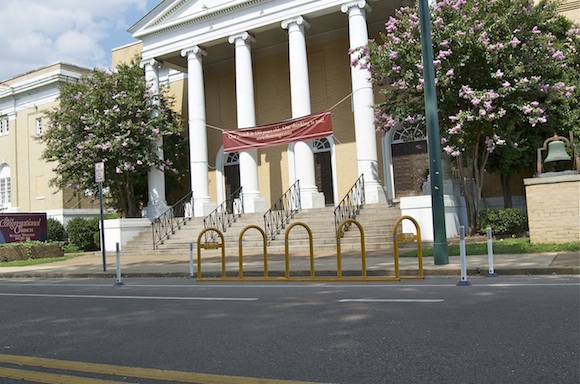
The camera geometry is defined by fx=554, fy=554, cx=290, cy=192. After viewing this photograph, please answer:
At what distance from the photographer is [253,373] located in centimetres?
464

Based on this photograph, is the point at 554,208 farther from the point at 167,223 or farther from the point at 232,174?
the point at 232,174

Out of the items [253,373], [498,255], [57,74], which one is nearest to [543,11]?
[498,255]

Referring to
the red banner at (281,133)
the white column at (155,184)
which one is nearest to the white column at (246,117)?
the red banner at (281,133)

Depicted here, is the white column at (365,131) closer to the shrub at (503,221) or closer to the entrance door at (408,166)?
the entrance door at (408,166)

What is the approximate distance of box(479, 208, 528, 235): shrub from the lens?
17.7m

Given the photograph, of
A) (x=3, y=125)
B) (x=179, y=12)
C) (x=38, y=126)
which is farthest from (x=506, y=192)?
(x=3, y=125)

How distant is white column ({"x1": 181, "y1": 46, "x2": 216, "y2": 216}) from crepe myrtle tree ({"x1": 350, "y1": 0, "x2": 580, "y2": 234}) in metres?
10.5

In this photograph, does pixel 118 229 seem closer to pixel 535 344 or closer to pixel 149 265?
pixel 149 265

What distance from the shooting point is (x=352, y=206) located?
21.0 m

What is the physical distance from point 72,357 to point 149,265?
1215 cm

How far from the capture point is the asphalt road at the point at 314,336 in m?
4.57

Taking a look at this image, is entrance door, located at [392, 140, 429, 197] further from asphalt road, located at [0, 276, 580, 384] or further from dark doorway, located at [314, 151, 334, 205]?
asphalt road, located at [0, 276, 580, 384]

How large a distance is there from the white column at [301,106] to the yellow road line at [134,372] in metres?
17.8

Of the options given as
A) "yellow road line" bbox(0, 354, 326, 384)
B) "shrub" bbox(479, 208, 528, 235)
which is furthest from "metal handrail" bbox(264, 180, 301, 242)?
"yellow road line" bbox(0, 354, 326, 384)
